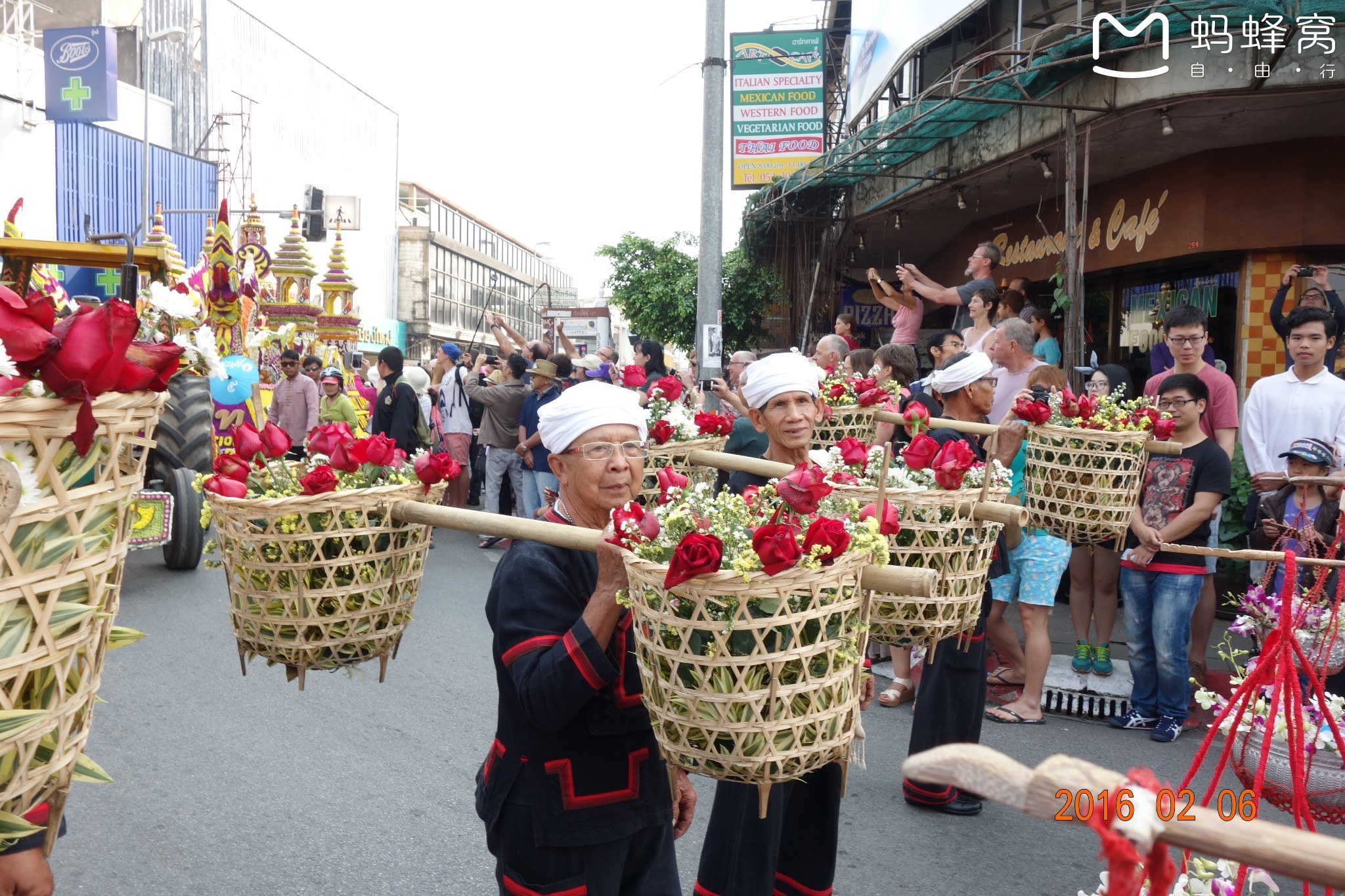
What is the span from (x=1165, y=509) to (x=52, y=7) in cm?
3491

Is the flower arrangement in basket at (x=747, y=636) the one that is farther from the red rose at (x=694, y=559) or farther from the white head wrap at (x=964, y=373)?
the white head wrap at (x=964, y=373)

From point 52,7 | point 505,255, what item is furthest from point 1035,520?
point 505,255

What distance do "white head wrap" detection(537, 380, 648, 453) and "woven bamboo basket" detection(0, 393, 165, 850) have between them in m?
1.22

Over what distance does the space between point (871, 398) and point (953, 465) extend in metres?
2.01

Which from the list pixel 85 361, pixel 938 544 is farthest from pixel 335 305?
pixel 85 361

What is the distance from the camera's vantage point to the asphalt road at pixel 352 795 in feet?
12.9

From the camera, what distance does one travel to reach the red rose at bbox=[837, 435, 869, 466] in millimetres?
3064

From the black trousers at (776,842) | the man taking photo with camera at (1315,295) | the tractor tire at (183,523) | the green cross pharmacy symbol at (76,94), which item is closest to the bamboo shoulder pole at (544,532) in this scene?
the black trousers at (776,842)

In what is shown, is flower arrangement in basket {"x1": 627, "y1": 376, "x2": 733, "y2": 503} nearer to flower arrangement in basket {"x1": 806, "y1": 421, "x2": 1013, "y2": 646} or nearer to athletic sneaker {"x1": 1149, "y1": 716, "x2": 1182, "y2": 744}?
flower arrangement in basket {"x1": 806, "y1": 421, "x2": 1013, "y2": 646}

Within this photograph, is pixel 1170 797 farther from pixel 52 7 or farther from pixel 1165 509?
pixel 52 7

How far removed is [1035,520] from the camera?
4.02m

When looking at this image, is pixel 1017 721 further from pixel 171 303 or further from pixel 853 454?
pixel 171 303

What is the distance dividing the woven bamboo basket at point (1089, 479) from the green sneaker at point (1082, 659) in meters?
2.83

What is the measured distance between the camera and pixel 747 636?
1803 mm
